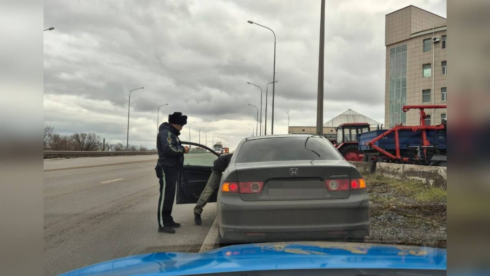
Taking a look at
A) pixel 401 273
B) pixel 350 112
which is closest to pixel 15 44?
pixel 401 273

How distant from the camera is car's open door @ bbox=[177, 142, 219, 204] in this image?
19.2 ft

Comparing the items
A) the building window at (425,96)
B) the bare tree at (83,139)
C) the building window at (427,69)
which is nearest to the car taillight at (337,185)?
the bare tree at (83,139)

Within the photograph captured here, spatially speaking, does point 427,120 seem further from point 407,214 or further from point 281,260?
point 281,260

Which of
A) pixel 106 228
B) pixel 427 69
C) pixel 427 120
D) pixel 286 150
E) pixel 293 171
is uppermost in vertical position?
pixel 427 69

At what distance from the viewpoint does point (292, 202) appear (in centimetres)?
376

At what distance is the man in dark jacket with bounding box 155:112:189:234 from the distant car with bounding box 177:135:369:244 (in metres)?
1.48

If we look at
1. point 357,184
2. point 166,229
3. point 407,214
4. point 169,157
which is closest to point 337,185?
point 357,184

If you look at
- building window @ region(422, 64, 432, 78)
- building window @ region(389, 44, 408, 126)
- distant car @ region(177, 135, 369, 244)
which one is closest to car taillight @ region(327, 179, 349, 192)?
distant car @ region(177, 135, 369, 244)

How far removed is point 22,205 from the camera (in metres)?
1.15

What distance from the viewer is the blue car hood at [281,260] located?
5.86 ft

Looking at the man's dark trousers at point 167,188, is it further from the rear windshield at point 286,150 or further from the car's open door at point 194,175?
the rear windshield at point 286,150

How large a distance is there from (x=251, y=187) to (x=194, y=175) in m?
2.30

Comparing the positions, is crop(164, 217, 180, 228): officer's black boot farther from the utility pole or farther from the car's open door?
the utility pole

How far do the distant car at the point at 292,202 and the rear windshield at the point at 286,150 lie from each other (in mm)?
206
